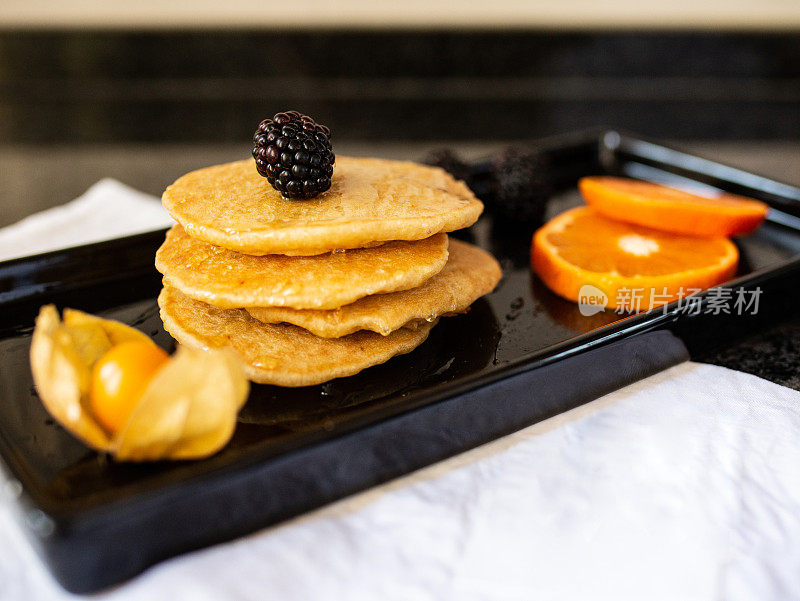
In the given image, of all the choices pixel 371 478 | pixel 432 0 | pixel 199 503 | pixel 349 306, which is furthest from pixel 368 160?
pixel 432 0

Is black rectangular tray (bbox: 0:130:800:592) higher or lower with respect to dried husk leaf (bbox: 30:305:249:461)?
lower

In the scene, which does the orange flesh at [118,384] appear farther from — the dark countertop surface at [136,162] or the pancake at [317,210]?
the dark countertop surface at [136,162]

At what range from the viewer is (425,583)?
101 centimetres

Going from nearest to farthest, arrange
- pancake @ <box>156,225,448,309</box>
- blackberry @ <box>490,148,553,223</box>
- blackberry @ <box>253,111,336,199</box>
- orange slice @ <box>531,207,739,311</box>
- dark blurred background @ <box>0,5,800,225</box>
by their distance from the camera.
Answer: pancake @ <box>156,225,448,309</box> → blackberry @ <box>253,111,336,199</box> → orange slice @ <box>531,207,739,311</box> → blackberry @ <box>490,148,553,223</box> → dark blurred background @ <box>0,5,800,225</box>

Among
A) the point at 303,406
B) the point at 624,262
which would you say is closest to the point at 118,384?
the point at 303,406

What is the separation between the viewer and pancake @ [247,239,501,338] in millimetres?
1326

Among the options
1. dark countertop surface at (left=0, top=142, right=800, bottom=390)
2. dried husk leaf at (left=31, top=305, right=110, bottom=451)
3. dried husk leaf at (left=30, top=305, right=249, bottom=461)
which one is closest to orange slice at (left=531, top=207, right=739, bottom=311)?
dark countertop surface at (left=0, top=142, right=800, bottom=390)

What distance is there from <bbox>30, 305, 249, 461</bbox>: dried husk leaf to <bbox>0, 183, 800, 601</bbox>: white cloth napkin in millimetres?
161

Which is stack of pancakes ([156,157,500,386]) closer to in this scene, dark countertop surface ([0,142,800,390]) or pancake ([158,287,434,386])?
pancake ([158,287,434,386])

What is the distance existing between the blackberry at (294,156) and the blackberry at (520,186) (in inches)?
→ 29.9

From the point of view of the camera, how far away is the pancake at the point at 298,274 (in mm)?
1277

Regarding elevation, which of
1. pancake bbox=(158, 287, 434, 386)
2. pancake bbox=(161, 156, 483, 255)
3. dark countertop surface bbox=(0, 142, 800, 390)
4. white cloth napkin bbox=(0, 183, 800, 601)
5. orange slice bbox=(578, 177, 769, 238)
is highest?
pancake bbox=(161, 156, 483, 255)

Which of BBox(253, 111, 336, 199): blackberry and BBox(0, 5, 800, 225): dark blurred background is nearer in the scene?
BBox(253, 111, 336, 199): blackberry

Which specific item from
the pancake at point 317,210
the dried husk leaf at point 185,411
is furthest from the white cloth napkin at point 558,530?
the pancake at point 317,210
